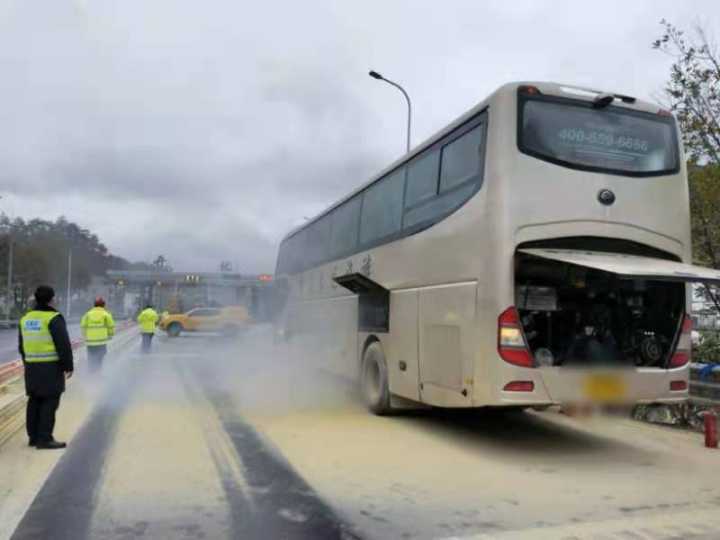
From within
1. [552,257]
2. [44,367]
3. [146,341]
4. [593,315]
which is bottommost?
[146,341]

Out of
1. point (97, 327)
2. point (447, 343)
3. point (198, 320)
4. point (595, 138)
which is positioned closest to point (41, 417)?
point (447, 343)

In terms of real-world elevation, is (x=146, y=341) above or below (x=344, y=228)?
below

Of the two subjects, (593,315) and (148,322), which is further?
(148,322)

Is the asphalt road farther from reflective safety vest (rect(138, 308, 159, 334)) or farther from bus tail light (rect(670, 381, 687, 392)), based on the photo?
reflective safety vest (rect(138, 308, 159, 334))

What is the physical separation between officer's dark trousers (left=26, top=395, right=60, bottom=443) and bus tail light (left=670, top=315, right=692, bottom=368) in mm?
6455

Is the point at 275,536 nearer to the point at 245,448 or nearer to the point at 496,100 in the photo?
the point at 245,448

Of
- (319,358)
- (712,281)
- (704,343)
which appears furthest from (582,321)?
(704,343)

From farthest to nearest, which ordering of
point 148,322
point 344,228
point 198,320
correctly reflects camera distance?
point 198,320 < point 148,322 < point 344,228

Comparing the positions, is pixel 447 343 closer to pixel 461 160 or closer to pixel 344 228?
pixel 461 160

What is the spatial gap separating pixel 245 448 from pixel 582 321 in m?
3.88

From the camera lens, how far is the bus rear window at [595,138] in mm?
6918

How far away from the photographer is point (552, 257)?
651 centimetres

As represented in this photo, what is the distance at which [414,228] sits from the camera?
8.58 meters

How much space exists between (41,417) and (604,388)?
18.8 ft
